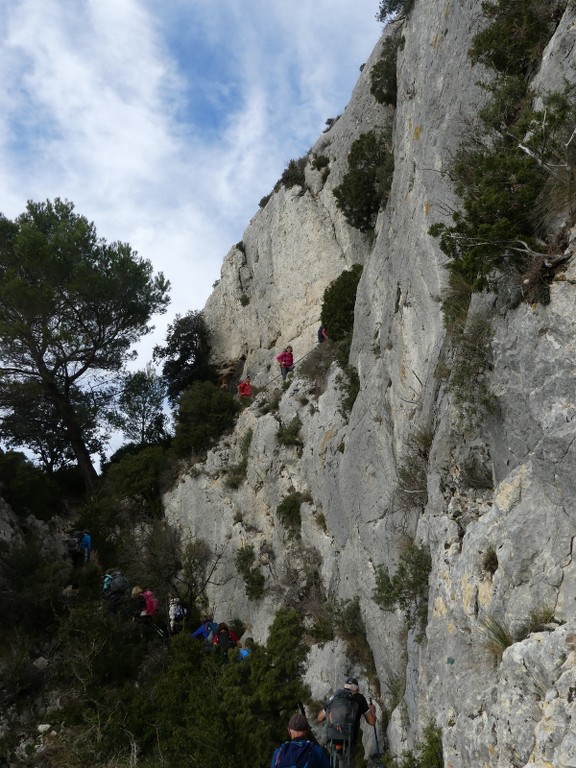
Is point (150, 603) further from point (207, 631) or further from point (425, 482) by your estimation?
point (425, 482)

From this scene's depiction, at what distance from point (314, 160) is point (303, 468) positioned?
546 inches

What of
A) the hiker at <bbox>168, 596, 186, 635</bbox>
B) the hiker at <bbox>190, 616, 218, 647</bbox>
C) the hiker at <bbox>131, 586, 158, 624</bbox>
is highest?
the hiker at <bbox>131, 586, 158, 624</bbox>

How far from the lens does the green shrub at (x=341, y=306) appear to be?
1797 centimetres

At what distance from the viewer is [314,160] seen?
2344 centimetres

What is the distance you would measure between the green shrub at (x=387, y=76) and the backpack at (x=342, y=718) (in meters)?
15.6

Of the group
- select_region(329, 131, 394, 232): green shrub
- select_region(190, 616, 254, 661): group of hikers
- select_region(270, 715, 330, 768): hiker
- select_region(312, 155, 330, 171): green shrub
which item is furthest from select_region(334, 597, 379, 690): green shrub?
select_region(312, 155, 330, 171): green shrub

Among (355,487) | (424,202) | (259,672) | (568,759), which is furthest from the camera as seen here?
(355,487)

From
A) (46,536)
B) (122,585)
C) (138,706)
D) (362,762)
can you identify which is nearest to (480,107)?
(362,762)

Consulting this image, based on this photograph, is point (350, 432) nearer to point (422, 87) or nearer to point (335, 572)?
point (335, 572)

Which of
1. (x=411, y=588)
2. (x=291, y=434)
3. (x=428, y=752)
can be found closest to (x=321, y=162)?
(x=291, y=434)

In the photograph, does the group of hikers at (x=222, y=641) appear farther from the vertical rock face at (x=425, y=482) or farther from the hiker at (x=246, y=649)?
the vertical rock face at (x=425, y=482)

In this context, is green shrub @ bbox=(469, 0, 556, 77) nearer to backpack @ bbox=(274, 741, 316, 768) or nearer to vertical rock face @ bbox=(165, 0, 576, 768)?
vertical rock face @ bbox=(165, 0, 576, 768)

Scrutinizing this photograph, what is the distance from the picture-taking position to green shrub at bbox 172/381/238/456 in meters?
20.1

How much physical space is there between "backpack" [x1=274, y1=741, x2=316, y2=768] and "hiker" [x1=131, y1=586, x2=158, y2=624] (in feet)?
34.8
